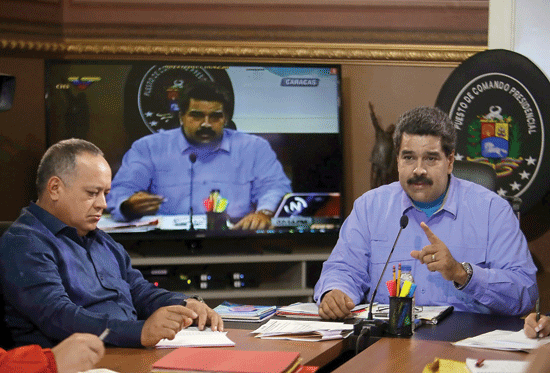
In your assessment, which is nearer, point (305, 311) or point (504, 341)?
point (504, 341)

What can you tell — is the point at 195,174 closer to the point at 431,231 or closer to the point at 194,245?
the point at 194,245

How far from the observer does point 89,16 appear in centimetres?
412

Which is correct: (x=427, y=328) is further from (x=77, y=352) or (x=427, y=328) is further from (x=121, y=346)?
(x=77, y=352)

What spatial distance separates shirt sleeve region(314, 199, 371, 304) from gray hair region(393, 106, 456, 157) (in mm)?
347

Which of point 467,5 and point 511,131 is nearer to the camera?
point 511,131

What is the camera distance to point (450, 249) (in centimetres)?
234

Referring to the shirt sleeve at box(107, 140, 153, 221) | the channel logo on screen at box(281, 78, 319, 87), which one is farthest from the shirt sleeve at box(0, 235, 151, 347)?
the channel logo on screen at box(281, 78, 319, 87)

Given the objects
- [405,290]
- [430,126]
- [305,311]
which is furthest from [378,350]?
[430,126]

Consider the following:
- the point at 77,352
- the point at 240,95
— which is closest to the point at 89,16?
the point at 240,95

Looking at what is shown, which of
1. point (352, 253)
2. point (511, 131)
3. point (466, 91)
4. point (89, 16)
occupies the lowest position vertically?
point (352, 253)

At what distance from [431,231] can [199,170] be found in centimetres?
186

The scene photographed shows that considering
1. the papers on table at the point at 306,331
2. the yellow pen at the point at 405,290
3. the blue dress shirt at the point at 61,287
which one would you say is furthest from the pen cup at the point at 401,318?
the blue dress shirt at the point at 61,287

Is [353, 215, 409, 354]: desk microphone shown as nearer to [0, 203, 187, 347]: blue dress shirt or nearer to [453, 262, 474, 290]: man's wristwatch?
[453, 262, 474, 290]: man's wristwatch

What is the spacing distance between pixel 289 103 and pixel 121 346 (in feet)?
8.06
